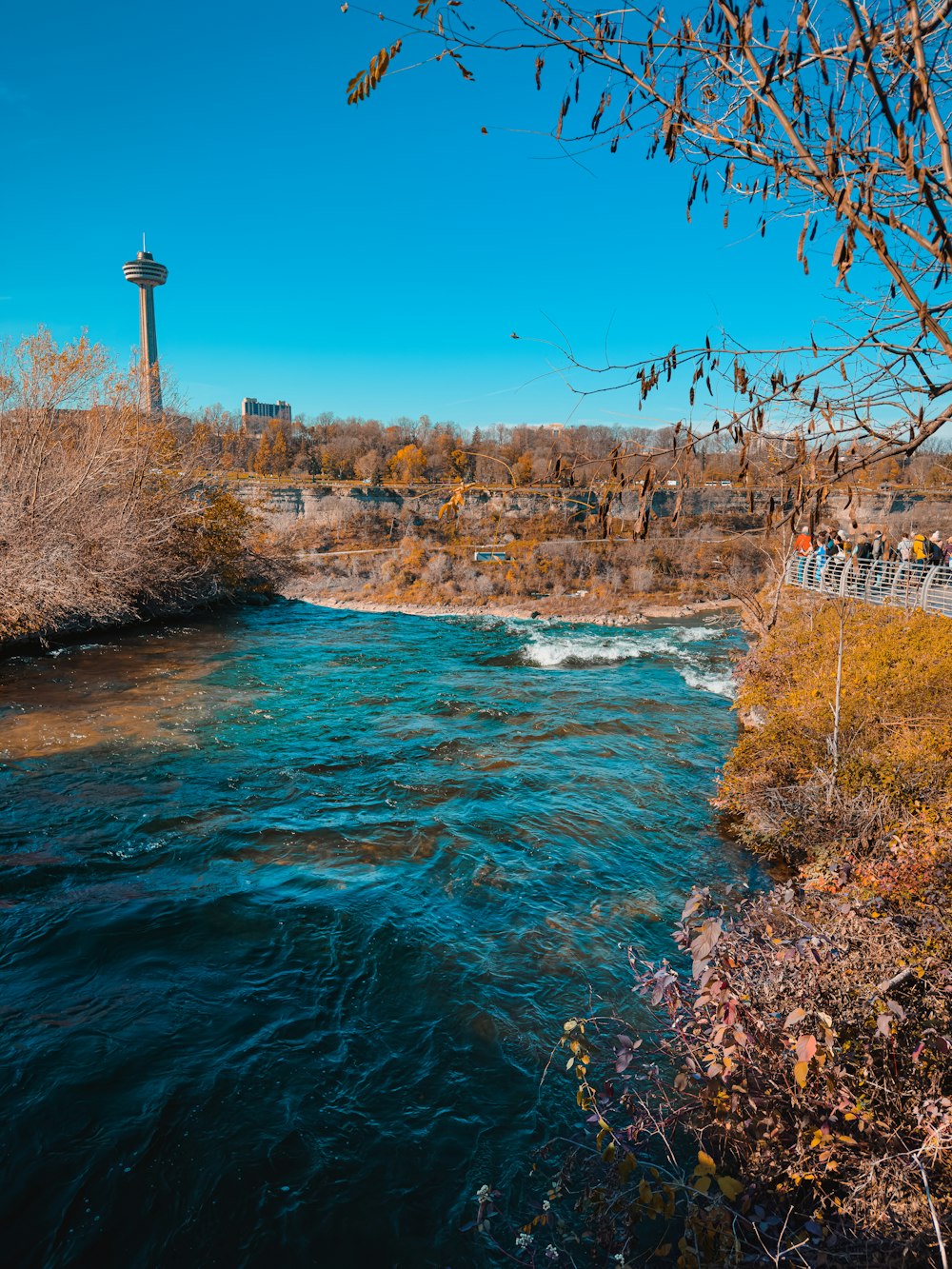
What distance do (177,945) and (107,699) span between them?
8.81 m

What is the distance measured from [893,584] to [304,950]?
12.1 metres

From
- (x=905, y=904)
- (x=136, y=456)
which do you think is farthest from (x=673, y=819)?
(x=136, y=456)

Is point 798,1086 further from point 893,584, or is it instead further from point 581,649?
point 581,649

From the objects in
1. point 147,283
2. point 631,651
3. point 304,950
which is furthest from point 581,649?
point 147,283

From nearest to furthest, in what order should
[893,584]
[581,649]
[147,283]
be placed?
[893,584], [581,649], [147,283]

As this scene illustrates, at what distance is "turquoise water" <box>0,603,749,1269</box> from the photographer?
151 inches

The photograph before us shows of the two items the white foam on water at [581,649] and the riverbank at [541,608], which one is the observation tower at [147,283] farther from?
the white foam on water at [581,649]

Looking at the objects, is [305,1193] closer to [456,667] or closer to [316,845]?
[316,845]

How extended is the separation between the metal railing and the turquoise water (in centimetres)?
370

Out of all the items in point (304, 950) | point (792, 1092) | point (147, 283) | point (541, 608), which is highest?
point (147, 283)

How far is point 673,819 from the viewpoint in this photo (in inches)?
354

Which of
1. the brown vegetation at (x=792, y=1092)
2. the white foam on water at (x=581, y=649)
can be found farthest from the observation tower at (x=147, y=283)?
the brown vegetation at (x=792, y=1092)

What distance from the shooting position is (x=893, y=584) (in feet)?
43.4

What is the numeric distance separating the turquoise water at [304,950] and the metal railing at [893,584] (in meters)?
3.70
